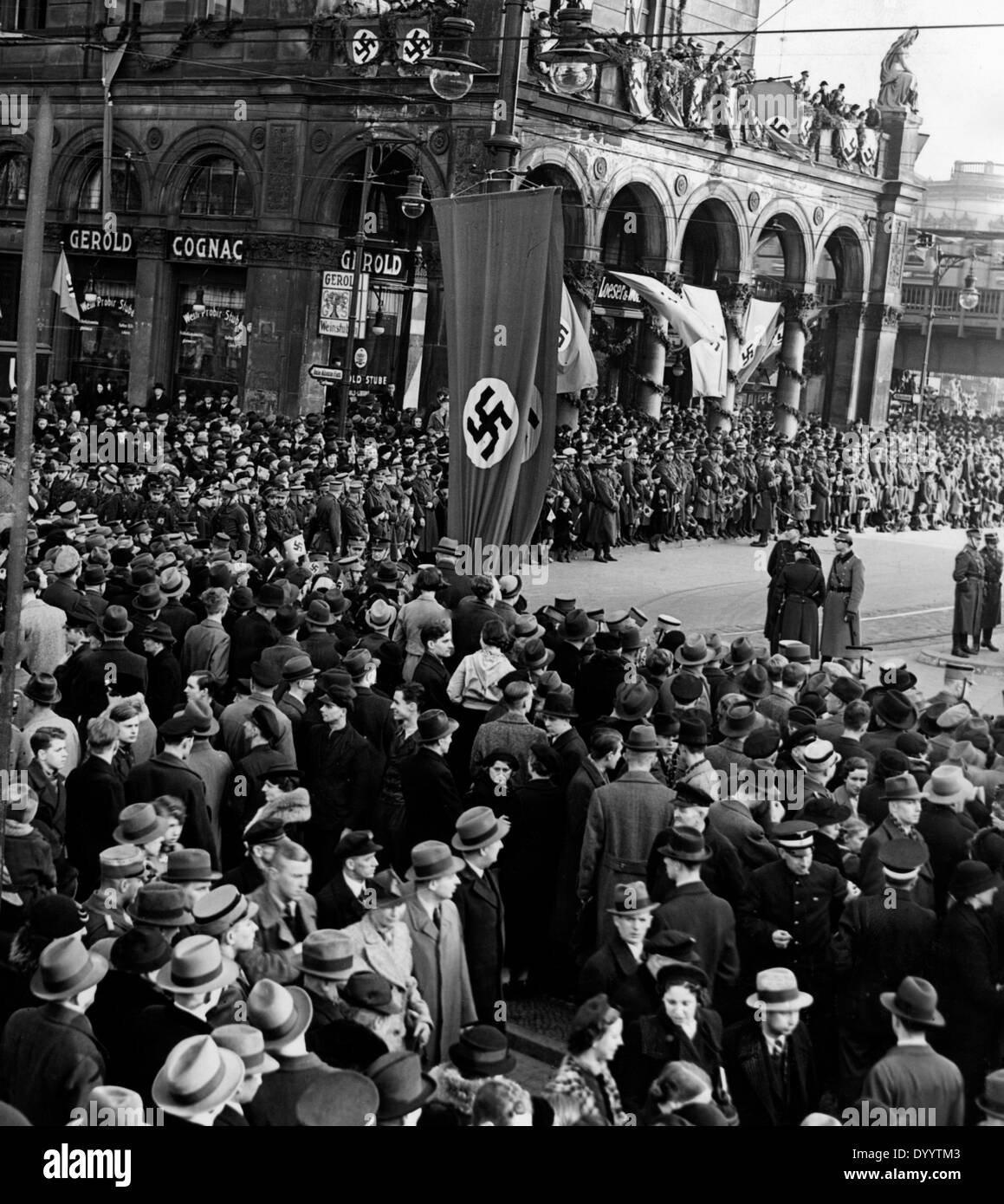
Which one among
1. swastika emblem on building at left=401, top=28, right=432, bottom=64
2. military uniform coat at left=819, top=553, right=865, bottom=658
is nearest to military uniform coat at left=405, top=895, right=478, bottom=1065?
military uniform coat at left=819, top=553, right=865, bottom=658

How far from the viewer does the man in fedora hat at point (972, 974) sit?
6.71 metres

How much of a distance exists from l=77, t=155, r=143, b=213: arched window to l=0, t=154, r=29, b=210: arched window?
2.69 metres

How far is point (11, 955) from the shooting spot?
20.5ft

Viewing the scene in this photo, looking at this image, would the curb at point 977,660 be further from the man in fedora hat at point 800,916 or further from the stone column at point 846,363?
the stone column at point 846,363

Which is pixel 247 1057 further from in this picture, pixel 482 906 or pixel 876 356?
pixel 876 356

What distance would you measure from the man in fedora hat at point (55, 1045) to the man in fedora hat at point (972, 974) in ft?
11.6

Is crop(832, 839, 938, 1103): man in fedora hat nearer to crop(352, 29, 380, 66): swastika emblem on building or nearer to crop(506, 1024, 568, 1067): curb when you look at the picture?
crop(506, 1024, 568, 1067): curb

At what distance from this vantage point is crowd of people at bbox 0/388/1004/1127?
17.9 feet

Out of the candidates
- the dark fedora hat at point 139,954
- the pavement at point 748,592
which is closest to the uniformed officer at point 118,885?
A: the dark fedora hat at point 139,954

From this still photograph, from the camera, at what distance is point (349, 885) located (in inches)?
276

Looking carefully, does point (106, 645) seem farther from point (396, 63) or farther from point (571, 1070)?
point (396, 63)

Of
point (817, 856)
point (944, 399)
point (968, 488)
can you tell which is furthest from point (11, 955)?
point (944, 399)

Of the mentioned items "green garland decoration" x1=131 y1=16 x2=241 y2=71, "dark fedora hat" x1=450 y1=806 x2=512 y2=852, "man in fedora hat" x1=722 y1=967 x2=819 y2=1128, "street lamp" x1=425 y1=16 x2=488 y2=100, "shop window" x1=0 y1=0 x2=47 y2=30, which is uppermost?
"shop window" x1=0 y1=0 x2=47 y2=30

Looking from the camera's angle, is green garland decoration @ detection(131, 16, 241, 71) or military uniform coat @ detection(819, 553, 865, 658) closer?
military uniform coat @ detection(819, 553, 865, 658)
